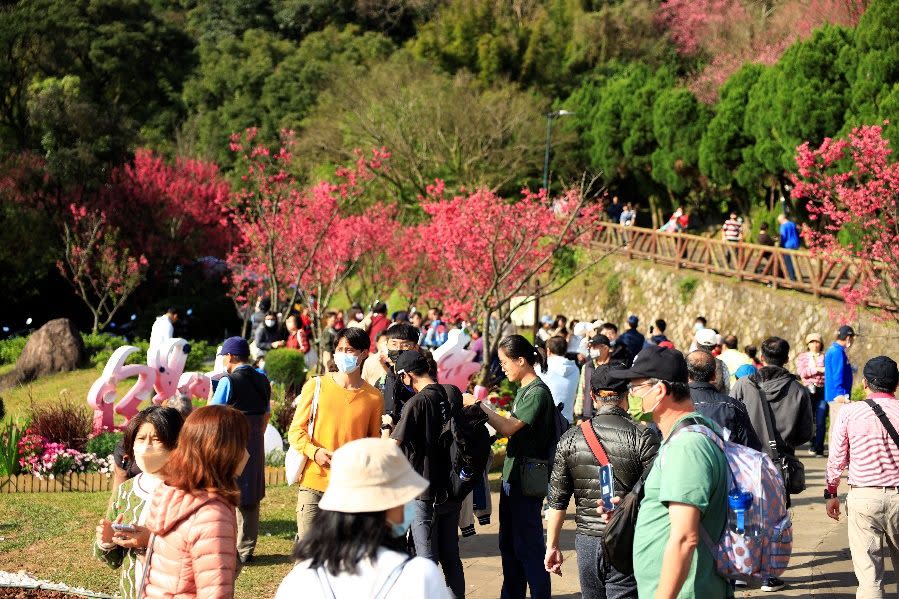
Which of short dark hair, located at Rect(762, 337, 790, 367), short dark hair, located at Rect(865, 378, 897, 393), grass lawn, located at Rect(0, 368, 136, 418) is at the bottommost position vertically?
grass lawn, located at Rect(0, 368, 136, 418)

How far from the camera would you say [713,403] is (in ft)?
21.5

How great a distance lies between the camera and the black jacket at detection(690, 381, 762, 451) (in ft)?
21.4

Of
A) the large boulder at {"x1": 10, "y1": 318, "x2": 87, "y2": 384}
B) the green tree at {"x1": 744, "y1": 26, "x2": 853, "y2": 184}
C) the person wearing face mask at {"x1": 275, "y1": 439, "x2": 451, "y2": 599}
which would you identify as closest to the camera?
the person wearing face mask at {"x1": 275, "y1": 439, "x2": 451, "y2": 599}

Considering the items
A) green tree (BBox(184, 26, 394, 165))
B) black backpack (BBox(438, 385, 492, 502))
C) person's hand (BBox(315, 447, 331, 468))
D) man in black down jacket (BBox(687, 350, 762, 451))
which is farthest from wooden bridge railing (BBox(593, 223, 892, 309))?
person's hand (BBox(315, 447, 331, 468))

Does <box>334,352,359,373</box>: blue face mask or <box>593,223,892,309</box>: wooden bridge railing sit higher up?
<box>334,352,359,373</box>: blue face mask

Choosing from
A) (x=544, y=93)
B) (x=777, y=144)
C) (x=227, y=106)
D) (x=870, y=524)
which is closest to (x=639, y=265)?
(x=777, y=144)

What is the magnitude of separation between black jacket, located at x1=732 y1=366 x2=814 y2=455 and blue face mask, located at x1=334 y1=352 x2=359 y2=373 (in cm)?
296

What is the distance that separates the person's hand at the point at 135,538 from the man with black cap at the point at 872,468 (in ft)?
13.3

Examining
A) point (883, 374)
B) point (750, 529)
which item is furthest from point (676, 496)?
point (883, 374)

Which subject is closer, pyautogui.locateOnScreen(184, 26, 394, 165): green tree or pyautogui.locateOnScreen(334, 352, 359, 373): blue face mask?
pyautogui.locateOnScreen(334, 352, 359, 373): blue face mask

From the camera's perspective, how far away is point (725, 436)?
13.5 ft

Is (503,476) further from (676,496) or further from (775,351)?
(775,351)

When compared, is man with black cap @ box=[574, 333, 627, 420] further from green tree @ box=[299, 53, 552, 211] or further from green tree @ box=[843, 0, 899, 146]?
green tree @ box=[299, 53, 552, 211]

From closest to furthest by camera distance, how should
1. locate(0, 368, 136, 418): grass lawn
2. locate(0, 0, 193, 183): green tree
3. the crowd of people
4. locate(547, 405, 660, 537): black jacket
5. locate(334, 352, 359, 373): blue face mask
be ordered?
the crowd of people
locate(547, 405, 660, 537): black jacket
locate(334, 352, 359, 373): blue face mask
locate(0, 368, 136, 418): grass lawn
locate(0, 0, 193, 183): green tree
